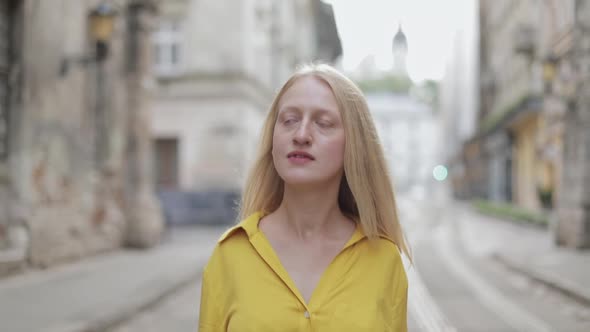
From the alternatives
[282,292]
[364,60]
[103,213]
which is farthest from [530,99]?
[364,60]

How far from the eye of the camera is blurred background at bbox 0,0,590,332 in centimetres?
761

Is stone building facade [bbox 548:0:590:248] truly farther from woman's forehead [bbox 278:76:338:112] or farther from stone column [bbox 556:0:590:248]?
woman's forehead [bbox 278:76:338:112]

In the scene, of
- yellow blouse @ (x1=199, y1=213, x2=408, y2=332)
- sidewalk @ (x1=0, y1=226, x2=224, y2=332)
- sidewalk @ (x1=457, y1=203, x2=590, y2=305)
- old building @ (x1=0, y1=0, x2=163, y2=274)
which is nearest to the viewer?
yellow blouse @ (x1=199, y1=213, x2=408, y2=332)

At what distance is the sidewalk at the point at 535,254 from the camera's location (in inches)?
337

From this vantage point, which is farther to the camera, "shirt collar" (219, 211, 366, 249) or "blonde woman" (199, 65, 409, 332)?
"shirt collar" (219, 211, 366, 249)

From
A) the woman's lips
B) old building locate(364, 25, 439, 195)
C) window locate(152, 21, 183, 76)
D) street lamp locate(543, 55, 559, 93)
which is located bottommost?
old building locate(364, 25, 439, 195)

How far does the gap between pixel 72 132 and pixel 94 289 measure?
12.0 feet

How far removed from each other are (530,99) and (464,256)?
1158cm

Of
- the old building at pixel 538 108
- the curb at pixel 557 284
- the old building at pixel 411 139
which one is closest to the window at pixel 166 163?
the old building at pixel 538 108

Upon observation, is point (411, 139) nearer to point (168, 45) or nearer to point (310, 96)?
point (168, 45)

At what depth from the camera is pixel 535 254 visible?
1227 centimetres

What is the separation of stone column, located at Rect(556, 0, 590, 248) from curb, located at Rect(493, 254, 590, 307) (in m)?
2.25

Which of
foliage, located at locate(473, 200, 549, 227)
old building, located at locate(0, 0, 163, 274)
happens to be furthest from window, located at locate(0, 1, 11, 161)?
foliage, located at locate(473, 200, 549, 227)

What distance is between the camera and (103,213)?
1200cm
